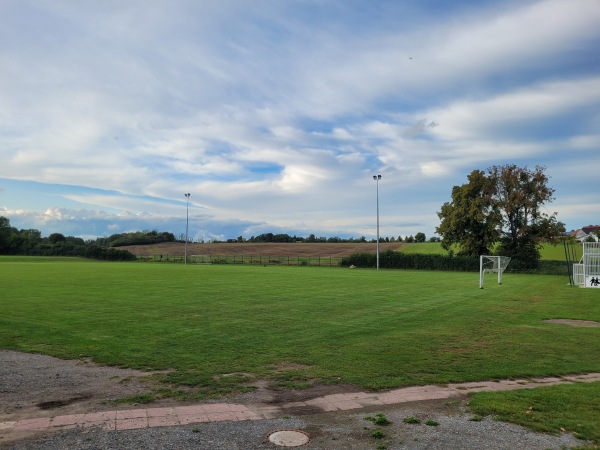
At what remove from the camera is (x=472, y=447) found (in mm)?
4719

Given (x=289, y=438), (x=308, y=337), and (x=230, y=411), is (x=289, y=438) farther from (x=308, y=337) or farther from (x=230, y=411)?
(x=308, y=337)

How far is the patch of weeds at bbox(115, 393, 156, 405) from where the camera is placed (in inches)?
246

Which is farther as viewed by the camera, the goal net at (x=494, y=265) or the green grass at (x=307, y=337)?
the goal net at (x=494, y=265)

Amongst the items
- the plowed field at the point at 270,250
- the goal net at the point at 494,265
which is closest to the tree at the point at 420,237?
the plowed field at the point at 270,250

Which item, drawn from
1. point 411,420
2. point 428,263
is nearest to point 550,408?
point 411,420

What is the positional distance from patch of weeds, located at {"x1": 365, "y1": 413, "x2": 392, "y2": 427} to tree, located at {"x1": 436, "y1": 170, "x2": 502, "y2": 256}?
179 ft

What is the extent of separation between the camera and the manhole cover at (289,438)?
15.9ft

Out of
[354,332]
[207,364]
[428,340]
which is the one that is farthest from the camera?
[354,332]

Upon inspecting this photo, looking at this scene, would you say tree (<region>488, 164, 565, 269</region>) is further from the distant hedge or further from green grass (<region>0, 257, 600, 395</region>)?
green grass (<region>0, 257, 600, 395</region>)

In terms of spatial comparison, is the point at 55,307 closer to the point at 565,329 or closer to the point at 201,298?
the point at 201,298

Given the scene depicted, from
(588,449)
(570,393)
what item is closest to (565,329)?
(570,393)

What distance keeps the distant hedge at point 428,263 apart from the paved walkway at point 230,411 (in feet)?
168

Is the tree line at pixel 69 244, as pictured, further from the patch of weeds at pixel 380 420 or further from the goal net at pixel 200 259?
the patch of weeds at pixel 380 420

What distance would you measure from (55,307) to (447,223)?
51.1 m
